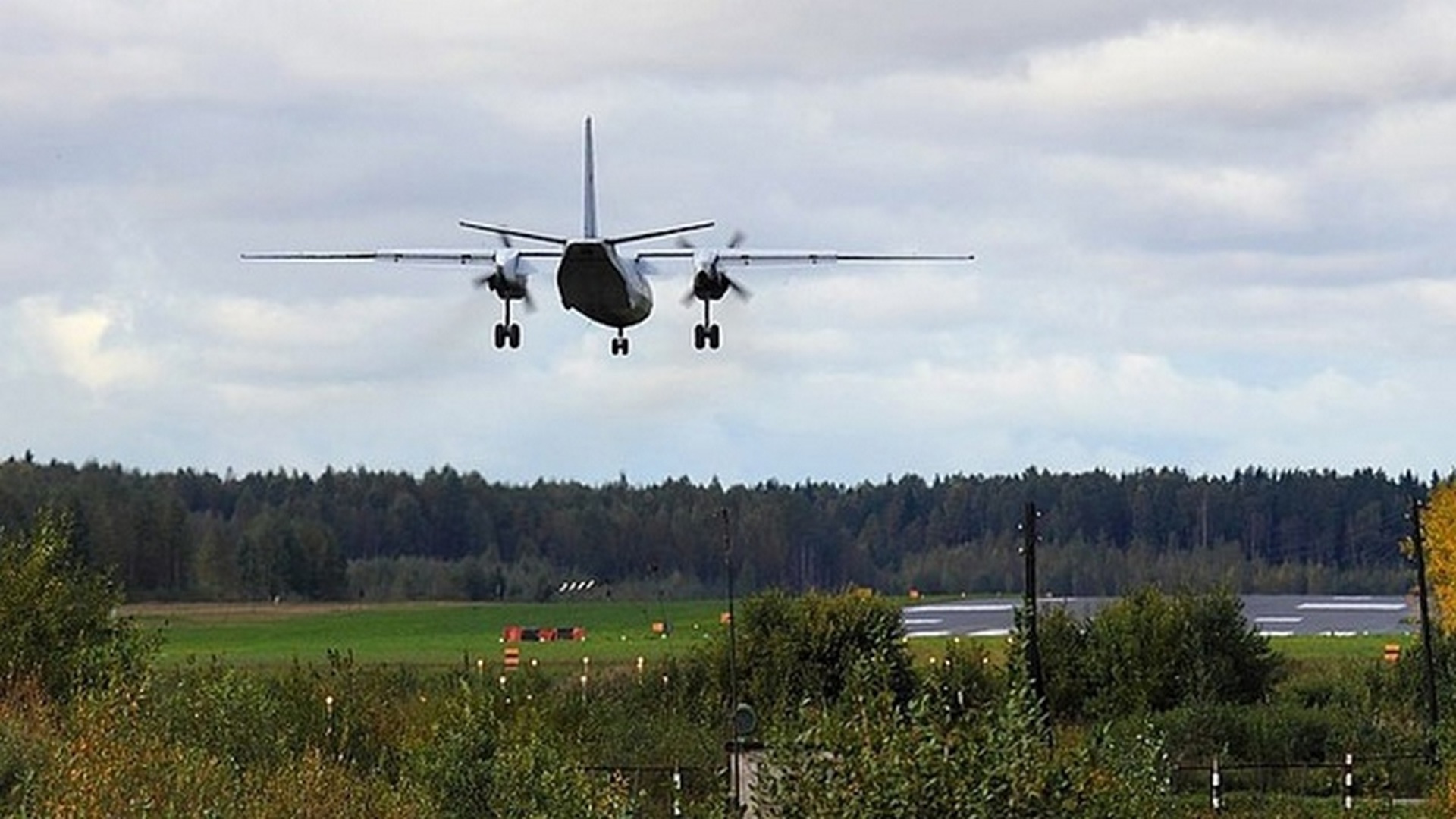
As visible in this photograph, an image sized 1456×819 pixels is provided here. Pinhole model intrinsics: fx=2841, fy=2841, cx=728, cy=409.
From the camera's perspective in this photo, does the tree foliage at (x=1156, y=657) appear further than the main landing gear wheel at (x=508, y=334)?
Yes

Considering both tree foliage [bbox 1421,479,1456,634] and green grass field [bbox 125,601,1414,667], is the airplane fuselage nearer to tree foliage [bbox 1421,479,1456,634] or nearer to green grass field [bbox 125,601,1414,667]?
green grass field [bbox 125,601,1414,667]

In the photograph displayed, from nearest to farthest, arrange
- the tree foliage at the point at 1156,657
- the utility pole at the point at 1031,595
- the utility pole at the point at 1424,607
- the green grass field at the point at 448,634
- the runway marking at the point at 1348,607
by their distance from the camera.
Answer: the utility pole at the point at 1031,595
the utility pole at the point at 1424,607
the tree foliage at the point at 1156,657
the green grass field at the point at 448,634
the runway marking at the point at 1348,607

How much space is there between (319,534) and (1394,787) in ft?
425

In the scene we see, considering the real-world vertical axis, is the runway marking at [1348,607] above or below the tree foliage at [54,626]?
above

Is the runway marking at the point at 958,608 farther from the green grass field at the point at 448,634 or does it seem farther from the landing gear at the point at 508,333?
the landing gear at the point at 508,333

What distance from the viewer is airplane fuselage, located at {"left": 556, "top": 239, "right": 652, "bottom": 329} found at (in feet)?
195

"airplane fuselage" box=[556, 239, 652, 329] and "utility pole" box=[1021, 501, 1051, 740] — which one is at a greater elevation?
"airplane fuselage" box=[556, 239, 652, 329]

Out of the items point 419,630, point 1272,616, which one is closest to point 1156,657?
point 419,630

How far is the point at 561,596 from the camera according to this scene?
177125 mm

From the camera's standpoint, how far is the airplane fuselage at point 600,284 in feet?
195

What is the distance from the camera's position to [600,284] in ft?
199

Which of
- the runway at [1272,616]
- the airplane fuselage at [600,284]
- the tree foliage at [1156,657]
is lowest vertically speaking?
the tree foliage at [1156,657]

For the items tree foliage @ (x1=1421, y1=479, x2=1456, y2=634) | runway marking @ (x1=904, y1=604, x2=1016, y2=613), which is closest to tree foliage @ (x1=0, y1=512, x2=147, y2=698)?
tree foliage @ (x1=1421, y1=479, x2=1456, y2=634)

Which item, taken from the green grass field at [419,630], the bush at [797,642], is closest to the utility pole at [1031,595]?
the bush at [797,642]
